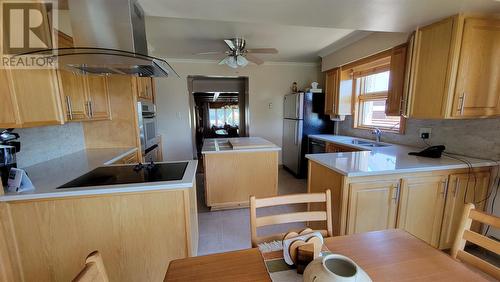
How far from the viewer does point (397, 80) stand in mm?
2361

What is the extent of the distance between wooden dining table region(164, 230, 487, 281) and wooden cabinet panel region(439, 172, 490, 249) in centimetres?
133

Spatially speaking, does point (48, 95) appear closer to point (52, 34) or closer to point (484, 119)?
point (52, 34)

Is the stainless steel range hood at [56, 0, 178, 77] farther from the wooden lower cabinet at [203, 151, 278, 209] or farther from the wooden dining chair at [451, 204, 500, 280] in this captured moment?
the wooden dining chair at [451, 204, 500, 280]

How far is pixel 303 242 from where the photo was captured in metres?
0.75

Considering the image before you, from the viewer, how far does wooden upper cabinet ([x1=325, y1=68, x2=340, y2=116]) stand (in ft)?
11.6

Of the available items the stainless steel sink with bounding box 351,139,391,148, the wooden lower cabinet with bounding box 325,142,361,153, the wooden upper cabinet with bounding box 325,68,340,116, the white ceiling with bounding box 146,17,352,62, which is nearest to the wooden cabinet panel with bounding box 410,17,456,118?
the stainless steel sink with bounding box 351,139,391,148

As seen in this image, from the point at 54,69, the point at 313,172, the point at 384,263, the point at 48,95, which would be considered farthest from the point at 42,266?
the point at 313,172

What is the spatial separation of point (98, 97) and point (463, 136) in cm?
387

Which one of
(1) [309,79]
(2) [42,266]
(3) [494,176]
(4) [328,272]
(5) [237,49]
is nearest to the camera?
(4) [328,272]

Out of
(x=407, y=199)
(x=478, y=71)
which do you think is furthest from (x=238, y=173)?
(x=478, y=71)

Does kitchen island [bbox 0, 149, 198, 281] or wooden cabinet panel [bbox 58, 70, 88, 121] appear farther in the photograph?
wooden cabinet panel [bbox 58, 70, 88, 121]

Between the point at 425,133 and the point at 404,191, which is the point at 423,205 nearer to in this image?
the point at 404,191

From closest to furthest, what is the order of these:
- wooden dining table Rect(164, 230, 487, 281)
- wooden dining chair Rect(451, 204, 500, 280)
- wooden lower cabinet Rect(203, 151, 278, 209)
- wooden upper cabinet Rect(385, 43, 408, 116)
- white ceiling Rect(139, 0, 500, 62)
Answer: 1. wooden dining table Rect(164, 230, 487, 281)
2. wooden dining chair Rect(451, 204, 500, 280)
3. white ceiling Rect(139, 0, 500, 62)
4. wooden upper cabinet Rect(385, 43, 408, 116)
5. wooden lower cabinet Rect(203, 151, 278, 209)

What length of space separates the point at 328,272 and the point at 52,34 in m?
2.21
